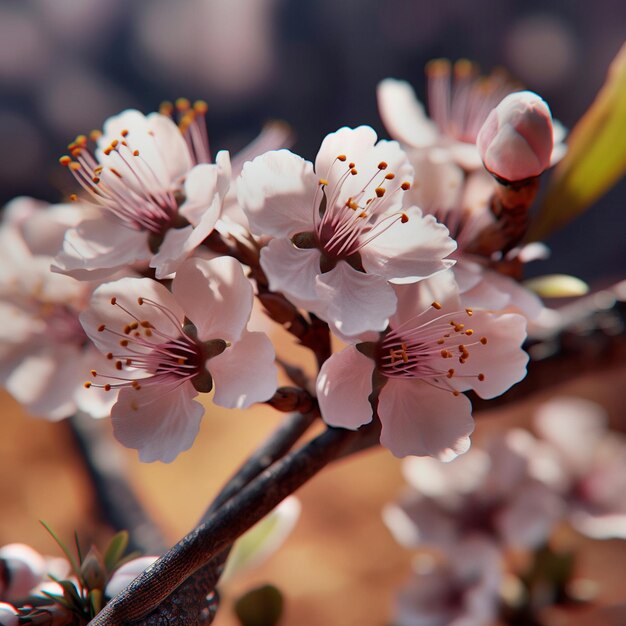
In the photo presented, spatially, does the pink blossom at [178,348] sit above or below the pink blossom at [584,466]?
above

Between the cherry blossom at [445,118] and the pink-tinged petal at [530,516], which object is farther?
the pink-tinged petal at [530,516]

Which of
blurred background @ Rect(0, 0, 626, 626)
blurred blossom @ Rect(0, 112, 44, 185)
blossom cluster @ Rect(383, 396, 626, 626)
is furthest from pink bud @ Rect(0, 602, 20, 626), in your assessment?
blurred blossom @ Rect(0, 112, 44, 185)

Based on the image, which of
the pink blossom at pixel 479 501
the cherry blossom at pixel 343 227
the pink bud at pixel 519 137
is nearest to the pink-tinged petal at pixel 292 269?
the cherry blossom at pixel 343 227

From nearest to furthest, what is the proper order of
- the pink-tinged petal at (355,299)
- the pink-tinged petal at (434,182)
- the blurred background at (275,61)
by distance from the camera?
the pink-tinged petal at (355,299) → the pink-tinged petal at (434,182) → the blurred background at (275,61)

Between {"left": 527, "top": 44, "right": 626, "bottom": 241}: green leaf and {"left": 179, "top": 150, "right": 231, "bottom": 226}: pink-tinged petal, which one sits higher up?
{"left": 179, "top": 150, "right": 231, "bottom": 226}: pink-tinged petal

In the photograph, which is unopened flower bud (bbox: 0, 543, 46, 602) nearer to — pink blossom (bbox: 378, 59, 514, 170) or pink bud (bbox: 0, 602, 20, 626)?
pink bud (bbox: 0, 602, 20, 626)

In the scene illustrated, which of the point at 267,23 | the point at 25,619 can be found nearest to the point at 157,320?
the point at 25,619

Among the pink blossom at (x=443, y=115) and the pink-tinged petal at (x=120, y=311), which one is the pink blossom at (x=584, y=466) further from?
the pink-tinged petal at (x=120, y=311)
